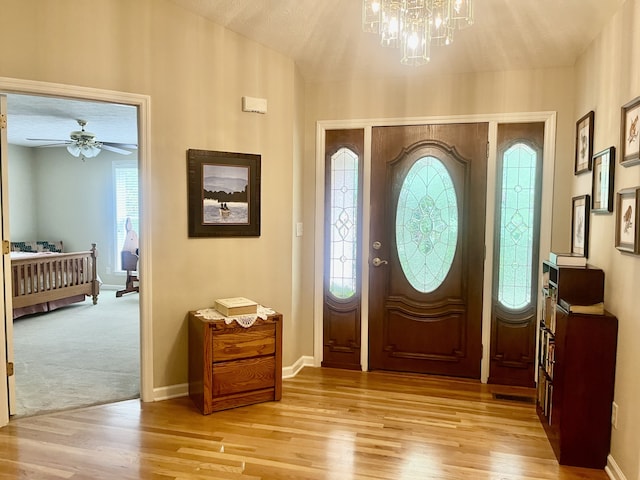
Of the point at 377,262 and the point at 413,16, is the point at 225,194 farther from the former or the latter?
the point at 413,16

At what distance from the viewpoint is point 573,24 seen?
2.87 meters

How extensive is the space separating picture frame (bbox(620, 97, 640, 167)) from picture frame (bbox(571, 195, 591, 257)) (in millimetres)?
654

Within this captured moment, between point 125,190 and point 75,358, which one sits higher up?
point 125,190

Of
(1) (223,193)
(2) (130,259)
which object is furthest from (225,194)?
(2) (130,259)

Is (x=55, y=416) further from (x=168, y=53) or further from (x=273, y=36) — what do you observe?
(x=273, y=36)

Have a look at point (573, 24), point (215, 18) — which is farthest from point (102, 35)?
point (573, 24)

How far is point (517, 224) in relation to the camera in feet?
11.6

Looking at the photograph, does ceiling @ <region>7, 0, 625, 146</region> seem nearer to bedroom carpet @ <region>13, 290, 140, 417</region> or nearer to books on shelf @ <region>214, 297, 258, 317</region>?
books on shelf @ <region>214, 297, 258, 317</region>

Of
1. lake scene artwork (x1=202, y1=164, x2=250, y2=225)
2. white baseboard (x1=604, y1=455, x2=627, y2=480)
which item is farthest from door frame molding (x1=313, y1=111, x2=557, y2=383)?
white baseboard (x1=604, y1=455, x2=627, y2=480)

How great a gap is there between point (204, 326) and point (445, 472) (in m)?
1.64

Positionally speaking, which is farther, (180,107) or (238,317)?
(180,107)

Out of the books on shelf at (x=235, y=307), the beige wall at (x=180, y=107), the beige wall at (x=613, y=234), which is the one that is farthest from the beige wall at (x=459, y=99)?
the books on shelf at (x=235, y=307)

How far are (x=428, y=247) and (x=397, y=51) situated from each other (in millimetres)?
1558

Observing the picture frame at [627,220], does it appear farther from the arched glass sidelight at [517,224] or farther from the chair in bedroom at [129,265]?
the chair in bedroom at [129,265]
